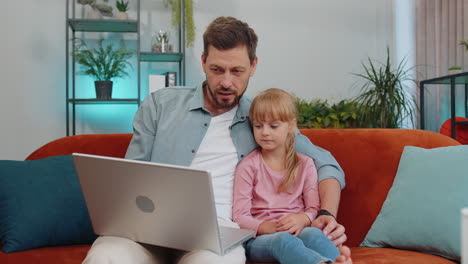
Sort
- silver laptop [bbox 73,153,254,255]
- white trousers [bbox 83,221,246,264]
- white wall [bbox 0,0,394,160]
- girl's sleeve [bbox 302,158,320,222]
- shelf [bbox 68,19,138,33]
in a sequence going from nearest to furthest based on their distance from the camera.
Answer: silver laptop [bbox 73,153,254,255], white trousers [bbox 83,221,246,264], girl's sleeve [bbox 302,158,320,222], shelf [bbox 68,19,138,33], white wall [bbox 0,0,394,160]

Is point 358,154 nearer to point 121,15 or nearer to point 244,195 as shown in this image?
point 244,195

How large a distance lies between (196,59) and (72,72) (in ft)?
3.46

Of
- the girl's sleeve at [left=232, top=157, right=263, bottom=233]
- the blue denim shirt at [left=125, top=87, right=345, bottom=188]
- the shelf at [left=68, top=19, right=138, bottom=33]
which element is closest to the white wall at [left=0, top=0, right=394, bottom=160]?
the shelf at [left=68, top=19, right=138, bottom=33]

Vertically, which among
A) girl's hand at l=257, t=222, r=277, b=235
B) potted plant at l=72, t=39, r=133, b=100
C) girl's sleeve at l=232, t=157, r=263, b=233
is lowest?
girl's hand at l=257, t=222, r=277, b=235

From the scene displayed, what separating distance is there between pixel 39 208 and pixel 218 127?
670mm

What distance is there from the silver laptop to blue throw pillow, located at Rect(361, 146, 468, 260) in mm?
586

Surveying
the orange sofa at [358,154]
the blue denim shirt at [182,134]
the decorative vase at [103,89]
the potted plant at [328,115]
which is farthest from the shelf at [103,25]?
the blue denim shirt at [182,134]

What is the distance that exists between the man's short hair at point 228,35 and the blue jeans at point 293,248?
0.65m

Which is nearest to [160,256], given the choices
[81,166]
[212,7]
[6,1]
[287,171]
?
[81,166]

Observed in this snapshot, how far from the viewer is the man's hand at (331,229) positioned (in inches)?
50.9

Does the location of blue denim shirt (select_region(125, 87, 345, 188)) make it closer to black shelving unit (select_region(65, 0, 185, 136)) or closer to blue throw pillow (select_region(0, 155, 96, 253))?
blue throw pillow (select_region(0, 155, 96, 253))

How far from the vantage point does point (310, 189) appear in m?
1.49

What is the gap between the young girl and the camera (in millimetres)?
1367

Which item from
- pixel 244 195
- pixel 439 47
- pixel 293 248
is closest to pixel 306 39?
pixel 439 47
